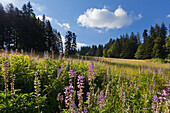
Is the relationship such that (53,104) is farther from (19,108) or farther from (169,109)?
(169,109)

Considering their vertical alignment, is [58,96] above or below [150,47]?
below

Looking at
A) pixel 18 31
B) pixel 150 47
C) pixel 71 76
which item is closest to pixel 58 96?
pixel 71 76

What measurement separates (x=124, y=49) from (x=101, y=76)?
4984 centimetres

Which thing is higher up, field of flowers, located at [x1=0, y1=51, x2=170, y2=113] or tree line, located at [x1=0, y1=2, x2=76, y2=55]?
tree line, located at [x1=0, y1=2, x2=76, y2=55]

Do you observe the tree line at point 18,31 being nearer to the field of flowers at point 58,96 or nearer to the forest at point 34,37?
the forest at point 34,37

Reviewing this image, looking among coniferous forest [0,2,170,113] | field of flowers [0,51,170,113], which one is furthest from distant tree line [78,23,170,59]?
field of flowers [0,51,170,113]

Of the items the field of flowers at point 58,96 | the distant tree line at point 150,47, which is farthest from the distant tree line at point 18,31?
the field of flowers at point 58,96

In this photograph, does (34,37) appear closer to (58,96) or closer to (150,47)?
(58,96)

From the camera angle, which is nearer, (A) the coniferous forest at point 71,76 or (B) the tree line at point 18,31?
(A) the coniferous forest at point 71,76

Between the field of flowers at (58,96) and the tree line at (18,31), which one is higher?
the tree line at (18,31)

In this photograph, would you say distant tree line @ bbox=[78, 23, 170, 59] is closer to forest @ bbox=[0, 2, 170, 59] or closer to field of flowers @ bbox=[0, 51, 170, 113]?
forest @ bbox=[0, 2, 170, 59]

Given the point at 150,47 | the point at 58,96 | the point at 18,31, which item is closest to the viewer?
the point at 58,96

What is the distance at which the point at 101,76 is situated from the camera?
5.21m

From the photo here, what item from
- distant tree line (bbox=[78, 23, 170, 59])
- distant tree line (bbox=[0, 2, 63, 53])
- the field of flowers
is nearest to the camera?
the field of flowers
